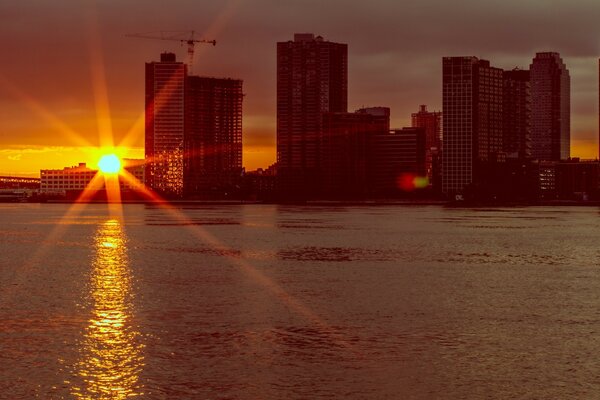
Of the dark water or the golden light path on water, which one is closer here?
the golden light path on water

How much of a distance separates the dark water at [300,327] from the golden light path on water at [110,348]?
8cm

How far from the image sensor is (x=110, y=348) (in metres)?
25.5

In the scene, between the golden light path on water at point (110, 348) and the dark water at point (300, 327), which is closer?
the golden light path on water at point (110, 348)

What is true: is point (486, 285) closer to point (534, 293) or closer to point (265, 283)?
point (534, 293)

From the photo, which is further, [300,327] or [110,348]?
[300,327]

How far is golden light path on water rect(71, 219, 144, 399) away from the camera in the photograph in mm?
20469

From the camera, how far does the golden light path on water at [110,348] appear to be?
806 inches

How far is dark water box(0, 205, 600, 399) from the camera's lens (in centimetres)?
2094

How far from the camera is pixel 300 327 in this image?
2912cm

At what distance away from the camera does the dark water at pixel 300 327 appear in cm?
2094

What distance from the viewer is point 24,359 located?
23.5 m

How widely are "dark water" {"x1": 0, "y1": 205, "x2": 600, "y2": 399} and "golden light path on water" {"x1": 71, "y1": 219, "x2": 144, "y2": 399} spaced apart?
0.08 meters

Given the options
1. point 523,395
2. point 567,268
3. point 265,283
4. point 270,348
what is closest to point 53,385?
point 270,348

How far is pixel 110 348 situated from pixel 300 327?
22.2 feet
